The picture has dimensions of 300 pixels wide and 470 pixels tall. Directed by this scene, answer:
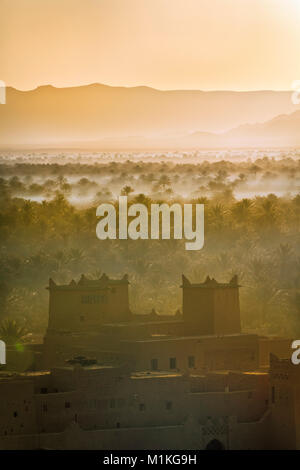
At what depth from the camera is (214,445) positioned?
102 ft

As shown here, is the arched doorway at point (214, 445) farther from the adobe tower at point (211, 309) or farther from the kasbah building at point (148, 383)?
the adobe tower at point (211, 309)

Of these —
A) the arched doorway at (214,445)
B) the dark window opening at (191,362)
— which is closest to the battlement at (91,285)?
the dark window opening at (191,362)

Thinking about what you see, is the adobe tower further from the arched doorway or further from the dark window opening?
the arched doorway

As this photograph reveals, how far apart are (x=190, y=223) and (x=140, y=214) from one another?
5.58 feet

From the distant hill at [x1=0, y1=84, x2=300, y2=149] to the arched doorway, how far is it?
15083 mm

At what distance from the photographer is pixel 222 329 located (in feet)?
111

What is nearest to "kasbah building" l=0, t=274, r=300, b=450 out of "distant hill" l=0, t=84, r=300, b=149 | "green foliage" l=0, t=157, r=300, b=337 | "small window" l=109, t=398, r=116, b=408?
"small window" l=109, t=398, r=116, b=408

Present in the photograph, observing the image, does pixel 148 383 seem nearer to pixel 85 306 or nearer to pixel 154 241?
pixel 85 306

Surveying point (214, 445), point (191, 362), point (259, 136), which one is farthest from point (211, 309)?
point (259, 136)

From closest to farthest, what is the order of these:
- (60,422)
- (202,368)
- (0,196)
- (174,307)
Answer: (60,422) < (202,368) < (174,307) < (0,196)

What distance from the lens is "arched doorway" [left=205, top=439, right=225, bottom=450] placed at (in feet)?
102
